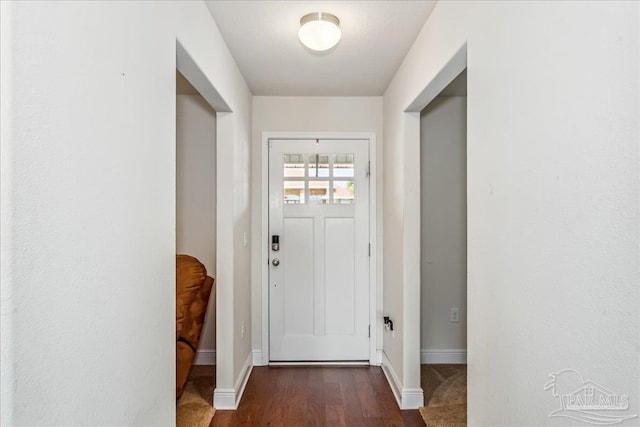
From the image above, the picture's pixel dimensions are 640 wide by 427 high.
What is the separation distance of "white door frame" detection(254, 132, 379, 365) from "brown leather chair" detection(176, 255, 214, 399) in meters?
0.65

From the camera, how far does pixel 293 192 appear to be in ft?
11.5

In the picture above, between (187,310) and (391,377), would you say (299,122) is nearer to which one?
(187,310)

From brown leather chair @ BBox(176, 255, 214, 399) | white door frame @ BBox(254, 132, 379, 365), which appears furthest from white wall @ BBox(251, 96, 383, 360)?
brown leather chair @ BBox(176, 255, 214, 399)

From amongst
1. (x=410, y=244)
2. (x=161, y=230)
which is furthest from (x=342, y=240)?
(x=161, y=230)

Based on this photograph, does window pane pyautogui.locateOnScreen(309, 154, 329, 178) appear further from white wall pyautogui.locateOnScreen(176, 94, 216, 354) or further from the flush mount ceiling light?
the flush mount ceiling light

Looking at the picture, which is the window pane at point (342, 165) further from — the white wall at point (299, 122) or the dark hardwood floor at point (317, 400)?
the dark hardwood floor at point (317, 400)

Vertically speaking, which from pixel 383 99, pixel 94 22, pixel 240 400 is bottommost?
pixel 240 400

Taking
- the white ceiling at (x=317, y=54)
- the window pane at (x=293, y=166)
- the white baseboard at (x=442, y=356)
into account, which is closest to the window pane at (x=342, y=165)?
the window pane at (x=293, y=166)

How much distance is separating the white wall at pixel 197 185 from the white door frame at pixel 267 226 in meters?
0.44

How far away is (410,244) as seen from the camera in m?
2.70

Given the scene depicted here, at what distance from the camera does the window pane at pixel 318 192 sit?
3510 millimetres

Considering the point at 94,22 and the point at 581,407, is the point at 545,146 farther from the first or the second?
the point at 94,22

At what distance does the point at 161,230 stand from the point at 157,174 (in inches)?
7.6

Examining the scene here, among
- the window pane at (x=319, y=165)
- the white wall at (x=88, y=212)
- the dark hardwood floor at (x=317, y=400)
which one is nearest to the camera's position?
the white wall at (x=88, y=212)
